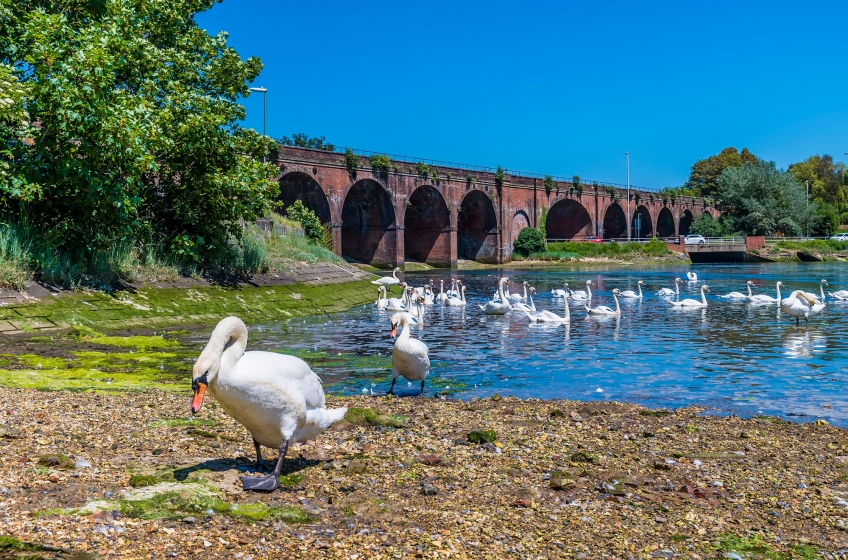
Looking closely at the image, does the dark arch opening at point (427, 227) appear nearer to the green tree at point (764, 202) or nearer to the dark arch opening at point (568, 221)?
→ the dark arch opening at point (568, 221)

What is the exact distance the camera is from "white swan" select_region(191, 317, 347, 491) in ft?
16.0

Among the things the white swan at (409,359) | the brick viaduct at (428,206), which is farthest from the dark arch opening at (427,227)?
the white swan at (409,359)

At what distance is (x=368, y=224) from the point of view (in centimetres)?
6319

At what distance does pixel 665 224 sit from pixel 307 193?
7025 centimetres

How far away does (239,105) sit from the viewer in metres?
20.2

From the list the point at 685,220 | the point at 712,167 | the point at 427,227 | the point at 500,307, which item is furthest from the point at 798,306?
the point at 712,167

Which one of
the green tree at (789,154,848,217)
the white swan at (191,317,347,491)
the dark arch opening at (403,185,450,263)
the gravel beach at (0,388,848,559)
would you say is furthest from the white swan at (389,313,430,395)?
the green tree at (789,154,848,217)

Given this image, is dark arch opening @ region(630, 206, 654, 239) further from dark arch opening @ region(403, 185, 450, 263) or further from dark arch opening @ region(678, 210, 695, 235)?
dark arch opening @ region(403, 185, 450, 263)

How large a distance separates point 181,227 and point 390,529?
1652 centimetres

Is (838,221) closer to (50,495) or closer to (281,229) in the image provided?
(281,229)

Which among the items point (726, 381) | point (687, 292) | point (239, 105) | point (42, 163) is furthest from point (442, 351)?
point (687, 292)

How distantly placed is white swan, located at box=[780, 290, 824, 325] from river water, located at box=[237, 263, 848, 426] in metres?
0.38

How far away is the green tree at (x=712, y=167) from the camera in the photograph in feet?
381

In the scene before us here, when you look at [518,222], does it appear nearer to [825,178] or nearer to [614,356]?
[614,356]
